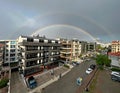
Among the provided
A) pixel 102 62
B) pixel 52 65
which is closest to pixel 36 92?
pixel 52 65

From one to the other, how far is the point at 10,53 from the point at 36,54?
19.2m

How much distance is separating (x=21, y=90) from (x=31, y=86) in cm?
263

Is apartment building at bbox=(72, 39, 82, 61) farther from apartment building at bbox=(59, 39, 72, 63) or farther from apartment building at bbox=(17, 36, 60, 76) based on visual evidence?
apartment building at bbox=(17, 36, 60, 76)

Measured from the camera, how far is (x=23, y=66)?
44250mm

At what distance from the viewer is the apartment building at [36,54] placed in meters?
44.2

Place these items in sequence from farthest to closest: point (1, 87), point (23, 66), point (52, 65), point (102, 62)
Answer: point (52, 65), point (102, 62), point (23, 66), point (1, 87)

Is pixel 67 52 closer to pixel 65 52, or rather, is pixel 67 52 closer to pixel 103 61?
pixel 65 52

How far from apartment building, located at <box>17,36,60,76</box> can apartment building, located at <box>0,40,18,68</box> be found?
1292 cm

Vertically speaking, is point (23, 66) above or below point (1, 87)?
above

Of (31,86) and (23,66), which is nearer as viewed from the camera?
(31,86)

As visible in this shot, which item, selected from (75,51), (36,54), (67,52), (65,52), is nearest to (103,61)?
(67,52)

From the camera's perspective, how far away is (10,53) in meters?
61.7

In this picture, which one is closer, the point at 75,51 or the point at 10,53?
the point at 10,53

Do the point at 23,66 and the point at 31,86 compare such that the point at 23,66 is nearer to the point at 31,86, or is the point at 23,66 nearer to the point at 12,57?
the point at 31,86
